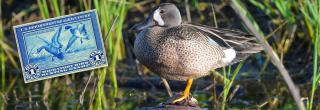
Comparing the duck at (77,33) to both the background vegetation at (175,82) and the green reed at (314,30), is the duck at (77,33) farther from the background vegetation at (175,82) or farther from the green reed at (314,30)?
the background vegetation at (175,82)

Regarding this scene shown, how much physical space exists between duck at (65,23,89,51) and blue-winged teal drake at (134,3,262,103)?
71 cm

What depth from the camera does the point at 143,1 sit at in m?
6.60

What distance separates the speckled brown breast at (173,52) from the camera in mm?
3848

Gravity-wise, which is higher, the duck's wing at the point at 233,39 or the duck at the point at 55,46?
the duck at the point at 55,46

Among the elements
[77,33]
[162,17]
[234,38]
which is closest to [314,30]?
[234,38]

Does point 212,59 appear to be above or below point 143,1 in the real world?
below

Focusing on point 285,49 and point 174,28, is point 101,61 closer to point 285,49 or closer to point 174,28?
point 174,28

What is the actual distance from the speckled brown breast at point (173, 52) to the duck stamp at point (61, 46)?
0.69 meters

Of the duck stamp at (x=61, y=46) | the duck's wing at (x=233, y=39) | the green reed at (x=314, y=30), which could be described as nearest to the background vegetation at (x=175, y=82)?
the green reed at (x=314, y=30)

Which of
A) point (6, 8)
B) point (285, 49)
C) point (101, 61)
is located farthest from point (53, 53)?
point (6, 8)

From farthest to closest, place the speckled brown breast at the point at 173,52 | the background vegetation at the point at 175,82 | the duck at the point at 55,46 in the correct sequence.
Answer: the background vegetation at the point at 175,82
the speckled brown breast at the point at 173,52
the duck at the point at 55,46

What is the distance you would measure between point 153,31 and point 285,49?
7.57ft

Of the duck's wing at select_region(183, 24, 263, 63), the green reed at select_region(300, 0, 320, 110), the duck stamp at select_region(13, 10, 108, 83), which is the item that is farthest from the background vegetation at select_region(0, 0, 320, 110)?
the duck stamp at select_region(13, 10, 108, 83)

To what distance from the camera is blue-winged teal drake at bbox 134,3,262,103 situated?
3.85m
